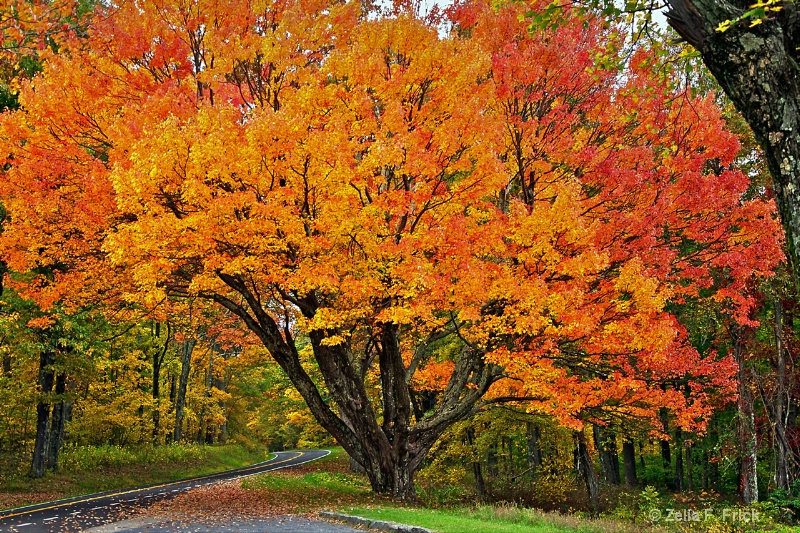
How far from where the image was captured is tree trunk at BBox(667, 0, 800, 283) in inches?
146

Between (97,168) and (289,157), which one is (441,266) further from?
(97,168)

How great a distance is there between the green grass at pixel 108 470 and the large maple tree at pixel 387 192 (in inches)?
304

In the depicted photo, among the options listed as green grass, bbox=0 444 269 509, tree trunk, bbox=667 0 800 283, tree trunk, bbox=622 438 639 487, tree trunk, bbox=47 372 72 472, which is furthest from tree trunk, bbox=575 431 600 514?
tree trunk, bbox=47 372 72 472

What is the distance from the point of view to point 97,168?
1215 cm

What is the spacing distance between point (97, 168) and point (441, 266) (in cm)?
800

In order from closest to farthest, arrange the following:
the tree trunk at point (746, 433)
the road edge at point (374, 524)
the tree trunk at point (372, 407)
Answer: the road edge at point (374, 524) < the tree trunk at point (746, 433) < the tree trunk at point (372, 407)

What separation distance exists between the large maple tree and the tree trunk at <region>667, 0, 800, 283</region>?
22.4 feet

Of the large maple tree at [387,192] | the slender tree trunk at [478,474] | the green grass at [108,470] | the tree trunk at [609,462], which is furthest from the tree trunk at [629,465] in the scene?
the green grass at [108,470]

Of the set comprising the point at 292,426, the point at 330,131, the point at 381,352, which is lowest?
the point at 292,426

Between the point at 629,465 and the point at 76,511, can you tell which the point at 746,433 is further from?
the point at 76,511

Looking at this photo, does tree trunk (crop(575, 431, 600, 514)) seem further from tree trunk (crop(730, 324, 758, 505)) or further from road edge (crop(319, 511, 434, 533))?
road edge (crop(319, 511, 434, 533))

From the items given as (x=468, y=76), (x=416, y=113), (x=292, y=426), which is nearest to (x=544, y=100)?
(x=468, y=76)

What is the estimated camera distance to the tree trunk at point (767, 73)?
3.71 meters

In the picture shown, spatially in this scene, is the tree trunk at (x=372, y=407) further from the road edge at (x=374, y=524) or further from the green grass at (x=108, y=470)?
the green grass at (x=108, y=470)
